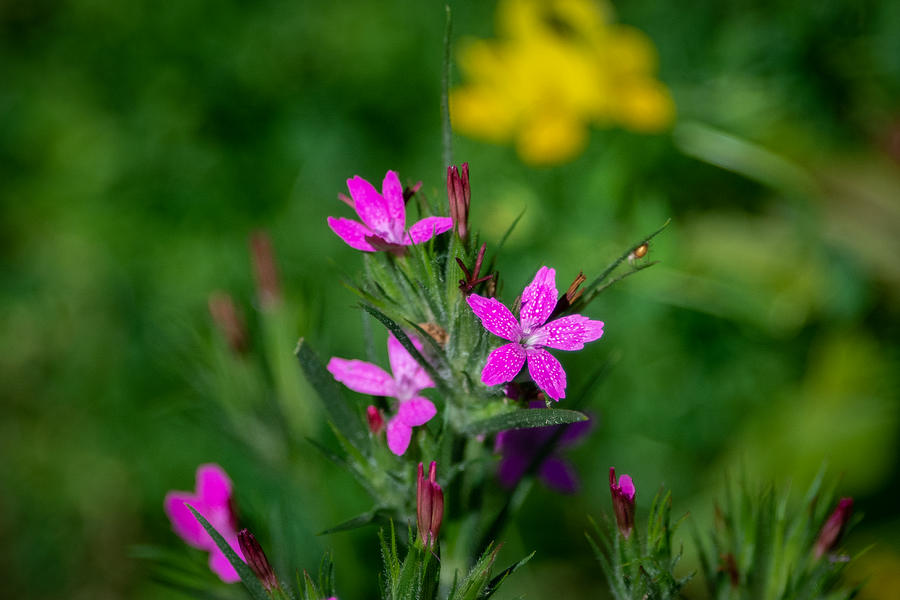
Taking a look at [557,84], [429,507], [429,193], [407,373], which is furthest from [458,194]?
[557,84]

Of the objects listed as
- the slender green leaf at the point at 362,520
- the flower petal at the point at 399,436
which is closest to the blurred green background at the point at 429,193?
the slender green leaf at the point at 362,520

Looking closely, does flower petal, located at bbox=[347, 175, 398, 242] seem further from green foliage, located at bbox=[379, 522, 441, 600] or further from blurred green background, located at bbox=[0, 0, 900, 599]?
blurred green background, located at bbox=[0, 0, 900, 599]

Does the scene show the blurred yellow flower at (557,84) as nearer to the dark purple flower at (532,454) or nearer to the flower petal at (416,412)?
the dark purple flower at (532,454)

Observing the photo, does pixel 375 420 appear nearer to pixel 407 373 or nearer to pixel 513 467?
pixel 407 373

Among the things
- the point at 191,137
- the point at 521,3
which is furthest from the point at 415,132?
the point at 191,137

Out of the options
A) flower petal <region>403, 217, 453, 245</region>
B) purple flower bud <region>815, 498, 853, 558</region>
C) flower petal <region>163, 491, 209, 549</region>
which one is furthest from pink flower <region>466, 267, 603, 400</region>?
flower petal <region>163, 491, 209, 549</region>
